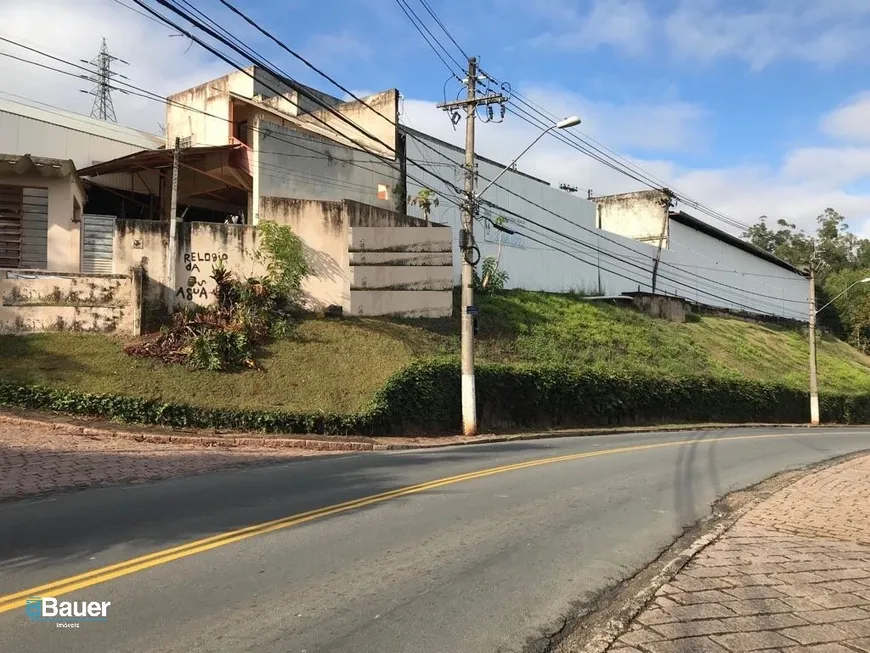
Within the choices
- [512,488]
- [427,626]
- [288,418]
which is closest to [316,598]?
[427,626]

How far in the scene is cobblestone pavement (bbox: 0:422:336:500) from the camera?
9773mm

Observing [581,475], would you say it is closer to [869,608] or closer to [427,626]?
[869,608]


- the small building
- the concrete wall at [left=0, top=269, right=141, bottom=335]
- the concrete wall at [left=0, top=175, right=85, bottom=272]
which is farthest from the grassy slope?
the small building

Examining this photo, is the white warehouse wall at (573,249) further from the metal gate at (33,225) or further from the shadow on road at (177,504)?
the shadow on road at (177,504)

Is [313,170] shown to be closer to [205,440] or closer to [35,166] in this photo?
[35,166]

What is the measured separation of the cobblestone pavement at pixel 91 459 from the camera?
32.1 ft

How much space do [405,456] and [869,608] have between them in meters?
9.32

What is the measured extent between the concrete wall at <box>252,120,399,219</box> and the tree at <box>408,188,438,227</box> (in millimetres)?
875

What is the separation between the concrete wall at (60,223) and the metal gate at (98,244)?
7.2 inches

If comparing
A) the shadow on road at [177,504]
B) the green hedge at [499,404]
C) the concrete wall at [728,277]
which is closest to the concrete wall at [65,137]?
the green hedge at [499,404]

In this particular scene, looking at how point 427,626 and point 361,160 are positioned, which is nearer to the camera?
point 427,626

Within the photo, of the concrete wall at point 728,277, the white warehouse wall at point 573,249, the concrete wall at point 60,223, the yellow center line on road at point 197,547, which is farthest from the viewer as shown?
the concrete wall at point 728,277

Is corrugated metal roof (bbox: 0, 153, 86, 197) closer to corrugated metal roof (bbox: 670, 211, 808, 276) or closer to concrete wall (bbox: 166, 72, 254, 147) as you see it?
concrete wall (bbox: 166, 72, 254, 147)

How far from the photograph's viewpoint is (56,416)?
14406 millimetres
